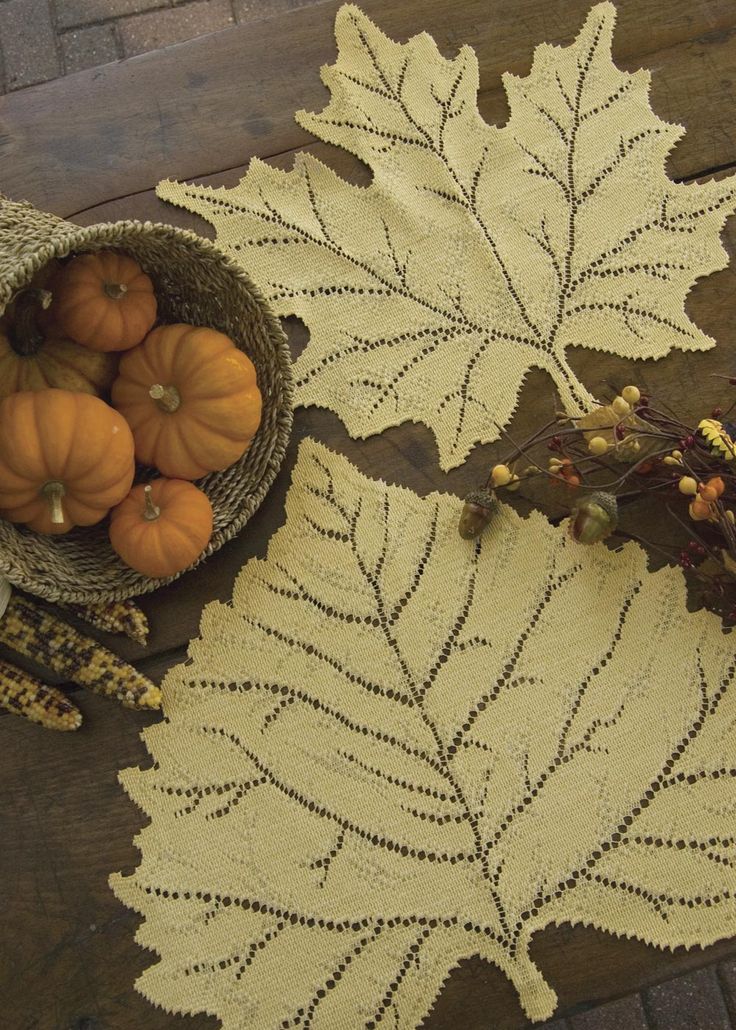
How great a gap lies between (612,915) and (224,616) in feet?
1.72

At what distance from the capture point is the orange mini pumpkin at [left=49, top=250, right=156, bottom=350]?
94cm

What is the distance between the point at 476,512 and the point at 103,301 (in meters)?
0.46

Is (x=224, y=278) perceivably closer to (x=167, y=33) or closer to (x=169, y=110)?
(x=169, y=110)

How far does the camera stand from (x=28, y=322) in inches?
37.4

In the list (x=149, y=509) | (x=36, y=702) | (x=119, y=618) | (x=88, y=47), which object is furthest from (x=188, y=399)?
(x=88, y=47)

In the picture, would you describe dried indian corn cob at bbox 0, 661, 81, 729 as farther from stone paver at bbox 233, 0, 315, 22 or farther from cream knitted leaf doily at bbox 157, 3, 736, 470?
stone paver at bbox 233, 0, 315, 22

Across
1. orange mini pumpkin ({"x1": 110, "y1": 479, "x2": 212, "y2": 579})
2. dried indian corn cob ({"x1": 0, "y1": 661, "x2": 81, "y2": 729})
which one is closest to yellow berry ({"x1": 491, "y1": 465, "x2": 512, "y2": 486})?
orange mini pumpkin ({"x1": 110, "y1": 479, "x2": 212, "y2": 579})

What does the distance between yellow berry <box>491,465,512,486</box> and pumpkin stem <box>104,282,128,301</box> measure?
44 centimetres

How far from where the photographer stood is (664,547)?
1042 millimetres

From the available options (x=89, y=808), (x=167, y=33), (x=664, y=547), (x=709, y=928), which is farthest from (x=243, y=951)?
(x=167, y=33)

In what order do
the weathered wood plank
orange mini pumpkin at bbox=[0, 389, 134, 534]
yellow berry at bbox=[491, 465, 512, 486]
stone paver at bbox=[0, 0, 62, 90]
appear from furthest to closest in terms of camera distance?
1. stone paver at bbox=[0, 0, 62, 90]
2. the weathered wood plank
3. yellow berry at bbox=[491, 465, 512, 486]
4. orange mini pumpkin at bbox=[0, 389, 134, 534]

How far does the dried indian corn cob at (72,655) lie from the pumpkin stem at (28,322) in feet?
0.91

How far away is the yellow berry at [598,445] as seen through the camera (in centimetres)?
96

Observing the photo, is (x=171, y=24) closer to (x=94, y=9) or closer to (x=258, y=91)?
(x=94, y=9)
